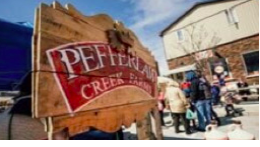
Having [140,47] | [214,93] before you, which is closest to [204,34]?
[214,93]

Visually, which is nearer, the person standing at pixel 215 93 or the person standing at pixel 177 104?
the person standing at pixel 177 104

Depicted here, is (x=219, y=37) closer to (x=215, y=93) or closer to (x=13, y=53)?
(x=215, y=93)

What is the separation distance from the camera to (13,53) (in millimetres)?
1909

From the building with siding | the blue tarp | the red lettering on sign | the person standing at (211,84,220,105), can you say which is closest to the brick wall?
the building with siding

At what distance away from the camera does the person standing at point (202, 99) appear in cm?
338

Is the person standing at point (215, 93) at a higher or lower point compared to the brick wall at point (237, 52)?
lower

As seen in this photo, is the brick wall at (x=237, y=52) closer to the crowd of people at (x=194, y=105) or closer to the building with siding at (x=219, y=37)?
the building with siding at (x=219, y=37)

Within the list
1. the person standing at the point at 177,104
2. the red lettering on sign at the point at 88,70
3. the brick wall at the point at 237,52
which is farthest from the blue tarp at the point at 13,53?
the brick wall at the point at 237,52

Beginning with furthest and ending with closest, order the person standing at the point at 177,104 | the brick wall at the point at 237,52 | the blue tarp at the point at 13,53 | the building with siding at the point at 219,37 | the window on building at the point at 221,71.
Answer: the brick wall at the point at 237,52, the building with siding at the point at 219,37, the window on building at the point at 221,71, the person standing at the point at 177,104, the blue tarp at the point at 13,53

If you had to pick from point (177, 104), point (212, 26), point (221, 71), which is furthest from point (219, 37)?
point (177, 104)

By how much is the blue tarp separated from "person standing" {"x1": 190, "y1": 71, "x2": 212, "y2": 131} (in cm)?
215

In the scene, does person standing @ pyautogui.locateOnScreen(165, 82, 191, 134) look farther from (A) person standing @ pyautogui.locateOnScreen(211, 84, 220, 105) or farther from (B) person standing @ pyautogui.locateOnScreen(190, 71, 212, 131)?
(A) person standing @ pyautogui.locateOnScreen(211, 84, 220, 105)

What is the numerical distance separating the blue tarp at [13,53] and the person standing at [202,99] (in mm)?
2151

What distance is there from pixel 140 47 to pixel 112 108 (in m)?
0.62
